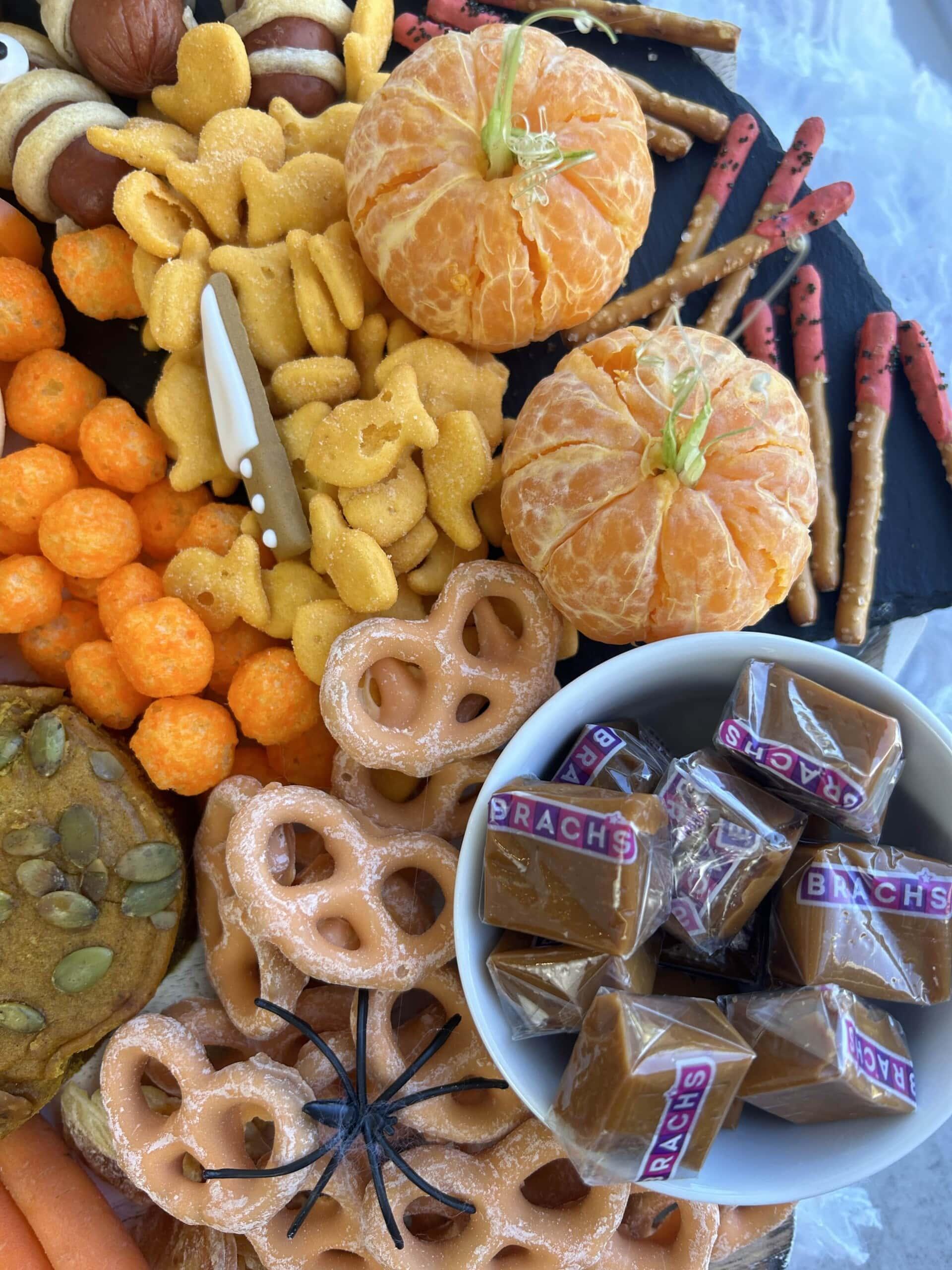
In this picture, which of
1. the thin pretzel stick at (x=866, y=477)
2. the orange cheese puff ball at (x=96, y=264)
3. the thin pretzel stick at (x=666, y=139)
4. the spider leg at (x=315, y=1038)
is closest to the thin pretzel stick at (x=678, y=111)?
the thin pretzel stick at (x=666, y=139)

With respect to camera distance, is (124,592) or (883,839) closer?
(883,839)

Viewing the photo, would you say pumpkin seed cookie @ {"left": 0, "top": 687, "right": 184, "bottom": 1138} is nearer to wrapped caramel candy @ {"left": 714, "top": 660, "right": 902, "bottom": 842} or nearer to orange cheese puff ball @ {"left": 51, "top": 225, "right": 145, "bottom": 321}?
orange cheese puff ball @ {"left": 51, "top": 225, "right": 145, "bottom": 321}

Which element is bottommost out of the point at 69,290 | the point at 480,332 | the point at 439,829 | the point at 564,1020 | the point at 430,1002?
the point at 430,1002

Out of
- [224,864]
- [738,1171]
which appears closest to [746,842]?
[738,1171]

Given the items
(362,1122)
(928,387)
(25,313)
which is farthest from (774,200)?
(362,1122)

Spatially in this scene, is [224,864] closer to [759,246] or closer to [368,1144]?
[368,1144]

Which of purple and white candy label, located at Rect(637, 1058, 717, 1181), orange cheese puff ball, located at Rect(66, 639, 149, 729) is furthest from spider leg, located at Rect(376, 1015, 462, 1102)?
orange cheese puff ball, located at Rect(66, 639, 149, 729)

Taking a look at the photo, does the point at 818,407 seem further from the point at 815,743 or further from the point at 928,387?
the point at 815,743
